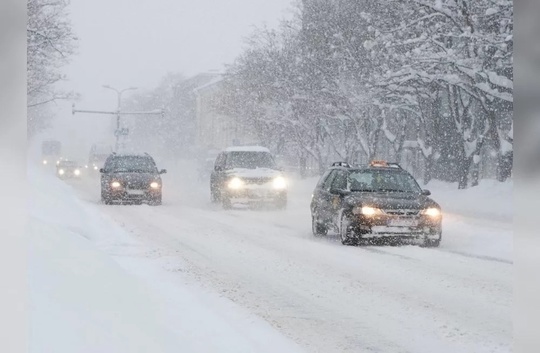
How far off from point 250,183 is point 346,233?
10.5 metres

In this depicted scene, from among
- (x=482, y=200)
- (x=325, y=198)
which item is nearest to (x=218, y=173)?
(x=482, y=200)

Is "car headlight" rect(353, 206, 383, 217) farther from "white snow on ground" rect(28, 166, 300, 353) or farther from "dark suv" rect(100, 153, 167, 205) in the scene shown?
"dark suv" rect(100, 153, 167, 205)

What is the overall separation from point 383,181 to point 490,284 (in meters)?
5.67

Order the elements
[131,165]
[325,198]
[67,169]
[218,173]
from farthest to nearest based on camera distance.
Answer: [67,169], [131,165], [218,173], [325,198]

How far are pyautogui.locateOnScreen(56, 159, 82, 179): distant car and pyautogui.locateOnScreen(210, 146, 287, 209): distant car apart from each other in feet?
107

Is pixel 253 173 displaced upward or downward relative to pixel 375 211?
upward

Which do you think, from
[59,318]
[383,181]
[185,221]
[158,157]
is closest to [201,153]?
[158,157]

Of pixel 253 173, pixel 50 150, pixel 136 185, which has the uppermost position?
pixel 50 150

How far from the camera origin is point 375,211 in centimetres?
1476

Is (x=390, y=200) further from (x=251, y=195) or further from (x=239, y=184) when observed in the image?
(x=239, y=184)

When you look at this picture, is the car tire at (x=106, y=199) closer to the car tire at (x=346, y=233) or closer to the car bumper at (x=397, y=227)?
the car tire at (x=346, y=233)

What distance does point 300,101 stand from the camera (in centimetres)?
4525

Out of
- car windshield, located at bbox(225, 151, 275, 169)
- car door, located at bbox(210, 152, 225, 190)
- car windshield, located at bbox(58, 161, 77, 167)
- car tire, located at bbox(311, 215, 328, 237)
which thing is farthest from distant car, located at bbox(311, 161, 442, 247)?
car windshield, located at bbox(58, 161, 77, 167)

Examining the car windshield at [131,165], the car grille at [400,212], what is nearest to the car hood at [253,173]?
the car windshield at [131,165]
